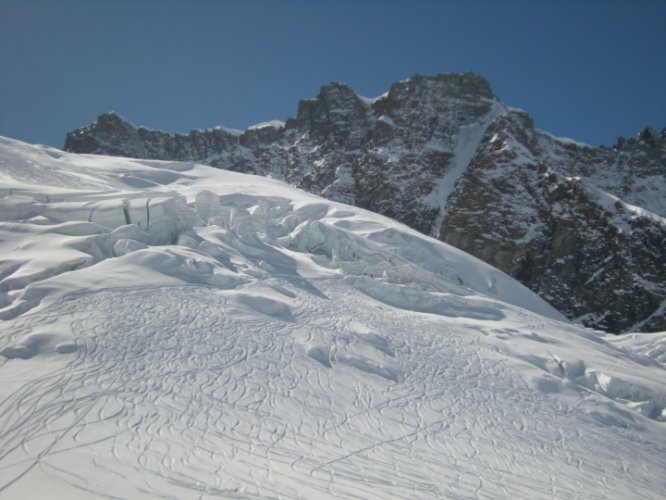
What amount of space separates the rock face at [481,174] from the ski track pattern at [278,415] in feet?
151

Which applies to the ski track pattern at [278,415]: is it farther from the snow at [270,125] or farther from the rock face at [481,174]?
the snow at [270,125]

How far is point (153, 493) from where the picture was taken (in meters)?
6.69

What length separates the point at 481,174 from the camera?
2576 inches

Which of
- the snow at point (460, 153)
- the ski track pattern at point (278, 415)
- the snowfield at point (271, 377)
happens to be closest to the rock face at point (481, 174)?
the snow at point (460, 153)

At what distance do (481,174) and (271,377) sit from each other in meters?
59.7

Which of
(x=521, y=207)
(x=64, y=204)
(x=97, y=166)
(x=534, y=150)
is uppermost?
(x=534, y=150)

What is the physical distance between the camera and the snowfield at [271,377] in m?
7.95

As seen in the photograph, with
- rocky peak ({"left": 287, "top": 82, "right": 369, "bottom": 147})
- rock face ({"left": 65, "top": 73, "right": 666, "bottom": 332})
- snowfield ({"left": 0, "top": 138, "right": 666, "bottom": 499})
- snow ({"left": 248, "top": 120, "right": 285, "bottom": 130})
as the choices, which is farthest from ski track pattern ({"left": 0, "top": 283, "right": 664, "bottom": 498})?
snow ({"left": 248, "top": 120, "right": 285, "bottom": 130})

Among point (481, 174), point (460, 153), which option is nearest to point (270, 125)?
point (460, 153)

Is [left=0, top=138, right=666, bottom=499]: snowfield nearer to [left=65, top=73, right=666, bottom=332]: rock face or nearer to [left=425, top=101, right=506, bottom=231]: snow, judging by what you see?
[left=65, top=73, right=666, bottom=332]: rock face

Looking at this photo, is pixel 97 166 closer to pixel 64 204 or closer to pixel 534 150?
pixel 64 204

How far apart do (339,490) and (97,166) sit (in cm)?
3638

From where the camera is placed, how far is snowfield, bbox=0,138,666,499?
26.1 feet

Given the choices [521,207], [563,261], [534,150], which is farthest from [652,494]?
[534,150]
